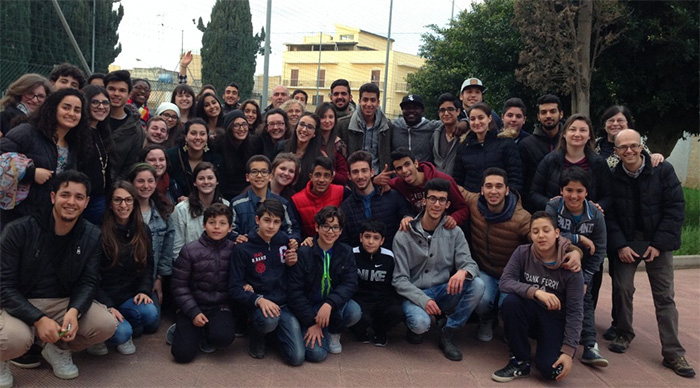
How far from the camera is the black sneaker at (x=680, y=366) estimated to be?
13.8 ft

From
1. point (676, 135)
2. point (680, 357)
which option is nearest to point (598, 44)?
point (676, 135)

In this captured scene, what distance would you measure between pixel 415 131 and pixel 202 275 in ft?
8.40

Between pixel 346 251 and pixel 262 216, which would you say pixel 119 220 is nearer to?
pixel 262 216

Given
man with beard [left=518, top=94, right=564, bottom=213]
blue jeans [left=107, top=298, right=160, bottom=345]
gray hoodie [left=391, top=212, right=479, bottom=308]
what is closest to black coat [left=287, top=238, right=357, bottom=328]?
gray hoodie [left=391, top=212, right=479, bottom=308]

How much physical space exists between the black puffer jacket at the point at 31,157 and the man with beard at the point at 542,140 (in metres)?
3.83

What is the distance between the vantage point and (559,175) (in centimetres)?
462

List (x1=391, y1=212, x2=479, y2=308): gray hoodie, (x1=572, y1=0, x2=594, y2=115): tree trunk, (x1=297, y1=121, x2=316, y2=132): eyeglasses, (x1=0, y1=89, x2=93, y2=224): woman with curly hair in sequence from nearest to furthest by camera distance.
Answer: (x1=0, y1=89, x2=93, y2=224): woman with curly hair
(x1=391, y1=212, x2=479, y2=308): gray hoodie
(x1=297, y1=121, x2=316, y2=132): eyeglasses
(x1=572, y1=0, x2=594, y2=115): tree trunk

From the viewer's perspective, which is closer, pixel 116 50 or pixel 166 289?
pixel 166 289

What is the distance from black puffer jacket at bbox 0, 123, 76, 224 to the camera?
366 centimetres

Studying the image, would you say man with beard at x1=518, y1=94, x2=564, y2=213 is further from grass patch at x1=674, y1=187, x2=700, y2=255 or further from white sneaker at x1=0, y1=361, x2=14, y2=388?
grass patch at x1=674, y1=187, x2=700, y2=255

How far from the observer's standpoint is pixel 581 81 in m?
9.53

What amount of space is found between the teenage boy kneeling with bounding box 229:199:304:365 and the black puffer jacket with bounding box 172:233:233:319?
0.09 meters

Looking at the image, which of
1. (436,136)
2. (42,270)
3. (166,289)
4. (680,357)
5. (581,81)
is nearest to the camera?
(42,270)

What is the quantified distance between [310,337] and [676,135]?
10.0m
